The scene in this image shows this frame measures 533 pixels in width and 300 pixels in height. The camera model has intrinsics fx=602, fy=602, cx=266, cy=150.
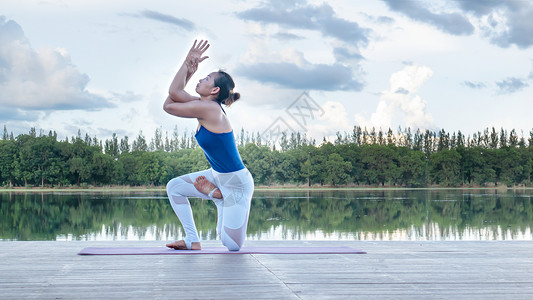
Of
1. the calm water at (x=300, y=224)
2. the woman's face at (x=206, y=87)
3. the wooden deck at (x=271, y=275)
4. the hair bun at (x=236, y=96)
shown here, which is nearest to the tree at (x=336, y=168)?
the calm water at (x=300, y=224)

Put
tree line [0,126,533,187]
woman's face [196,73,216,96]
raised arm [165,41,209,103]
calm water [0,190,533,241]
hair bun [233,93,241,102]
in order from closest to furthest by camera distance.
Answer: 1. raised arm [165,41,209,103]
2. woman's face [196,73,216,96]
3. hair bun [233,93,241,102]
4. calm water [0,190,533,241]
5. tree line [0,126,533,187]

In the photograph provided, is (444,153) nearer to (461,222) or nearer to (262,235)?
(461,222)

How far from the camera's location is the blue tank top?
634cm

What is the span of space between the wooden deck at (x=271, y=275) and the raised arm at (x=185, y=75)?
65.4 inches

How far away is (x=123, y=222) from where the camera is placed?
27.5 metres

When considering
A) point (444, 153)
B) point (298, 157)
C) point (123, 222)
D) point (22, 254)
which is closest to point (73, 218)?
point (123, 222)

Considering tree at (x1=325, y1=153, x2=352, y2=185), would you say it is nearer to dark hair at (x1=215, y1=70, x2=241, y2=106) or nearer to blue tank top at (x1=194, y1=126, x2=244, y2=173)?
dark hair at (x1=215, y1=70, x2=241, y2=106)

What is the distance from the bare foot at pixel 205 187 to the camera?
21.4 feet

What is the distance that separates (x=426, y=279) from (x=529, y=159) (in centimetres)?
9052

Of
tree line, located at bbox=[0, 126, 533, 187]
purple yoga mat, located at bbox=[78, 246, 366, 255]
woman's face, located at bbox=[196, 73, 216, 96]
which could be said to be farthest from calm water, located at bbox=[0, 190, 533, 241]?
tree line, located at bbox=[0, 126, 533, 187]

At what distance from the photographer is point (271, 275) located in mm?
4988

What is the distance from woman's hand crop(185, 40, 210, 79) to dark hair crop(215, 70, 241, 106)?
0.27 meters

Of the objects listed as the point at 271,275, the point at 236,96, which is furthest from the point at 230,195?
the point at 271,275

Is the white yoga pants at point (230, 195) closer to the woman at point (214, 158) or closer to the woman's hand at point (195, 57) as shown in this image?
the woman at point (214, 158)
